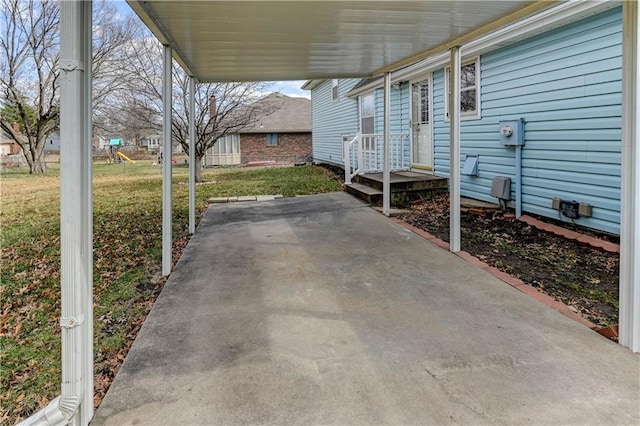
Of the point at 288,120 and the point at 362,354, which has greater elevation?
the point at 288,120

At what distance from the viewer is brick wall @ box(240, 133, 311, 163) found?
28.2 m

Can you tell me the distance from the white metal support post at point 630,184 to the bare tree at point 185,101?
38.9 ft

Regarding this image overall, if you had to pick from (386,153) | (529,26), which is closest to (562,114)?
(529,26)

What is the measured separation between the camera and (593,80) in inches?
216

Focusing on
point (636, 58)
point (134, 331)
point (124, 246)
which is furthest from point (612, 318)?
point (124, 246)

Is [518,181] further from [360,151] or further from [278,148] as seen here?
[278,148]

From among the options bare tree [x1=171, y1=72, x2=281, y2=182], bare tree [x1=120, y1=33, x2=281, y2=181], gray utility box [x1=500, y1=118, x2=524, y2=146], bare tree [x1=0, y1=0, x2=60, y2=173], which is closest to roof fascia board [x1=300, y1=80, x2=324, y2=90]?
bare tree [x1=171, y1=72, x2=281, y2=182]

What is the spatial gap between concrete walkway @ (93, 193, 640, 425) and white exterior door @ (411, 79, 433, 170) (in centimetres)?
524

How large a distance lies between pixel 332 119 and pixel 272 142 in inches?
479

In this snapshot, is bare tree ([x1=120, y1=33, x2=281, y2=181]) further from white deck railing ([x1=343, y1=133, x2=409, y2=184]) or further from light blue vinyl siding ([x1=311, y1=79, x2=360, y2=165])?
white deck railing ([x1=343, y1=133, x2=409, y2=184])

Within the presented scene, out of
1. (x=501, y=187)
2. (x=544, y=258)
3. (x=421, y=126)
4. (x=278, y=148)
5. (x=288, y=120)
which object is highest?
(x=288, y=120)

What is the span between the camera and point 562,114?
602 cm

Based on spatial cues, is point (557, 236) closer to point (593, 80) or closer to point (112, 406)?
point (593, 80)

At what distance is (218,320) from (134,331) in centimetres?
63
